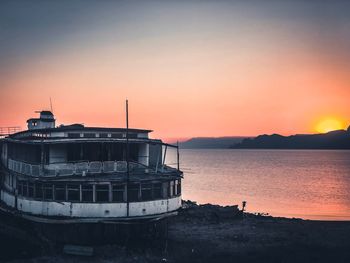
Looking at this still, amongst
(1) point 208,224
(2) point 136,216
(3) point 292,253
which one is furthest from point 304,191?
(2) point 136,216

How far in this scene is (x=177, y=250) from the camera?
105 ft

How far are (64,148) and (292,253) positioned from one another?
2241 cm

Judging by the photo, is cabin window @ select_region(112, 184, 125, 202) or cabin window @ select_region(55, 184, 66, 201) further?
cabin window @ select_region(55, 184, 66, 201)

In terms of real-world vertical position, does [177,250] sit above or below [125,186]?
below

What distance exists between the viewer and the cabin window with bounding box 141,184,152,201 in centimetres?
3023

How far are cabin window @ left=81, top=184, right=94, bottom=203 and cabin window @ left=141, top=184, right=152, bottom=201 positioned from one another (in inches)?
162

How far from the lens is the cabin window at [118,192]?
29.4 metres

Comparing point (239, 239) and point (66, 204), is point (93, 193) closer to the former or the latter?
point (66, 204)

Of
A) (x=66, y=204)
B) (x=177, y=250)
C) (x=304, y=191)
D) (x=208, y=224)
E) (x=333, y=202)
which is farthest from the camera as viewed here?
(x=304, y=191)

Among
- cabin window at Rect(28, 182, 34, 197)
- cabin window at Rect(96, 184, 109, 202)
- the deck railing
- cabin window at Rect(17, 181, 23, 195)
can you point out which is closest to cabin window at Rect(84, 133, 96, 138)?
the deck railing

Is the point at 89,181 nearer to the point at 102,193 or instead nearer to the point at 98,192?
the point at 98,192

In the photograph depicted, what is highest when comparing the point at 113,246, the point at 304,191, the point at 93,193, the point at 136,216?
the point at 93,193

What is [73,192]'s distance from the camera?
96.7 ft

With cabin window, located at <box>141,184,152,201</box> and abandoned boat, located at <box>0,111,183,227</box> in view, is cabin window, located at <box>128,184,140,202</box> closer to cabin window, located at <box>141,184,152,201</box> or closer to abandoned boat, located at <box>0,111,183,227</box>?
abandoned boat, located at <box>0,111,183,227</box>
